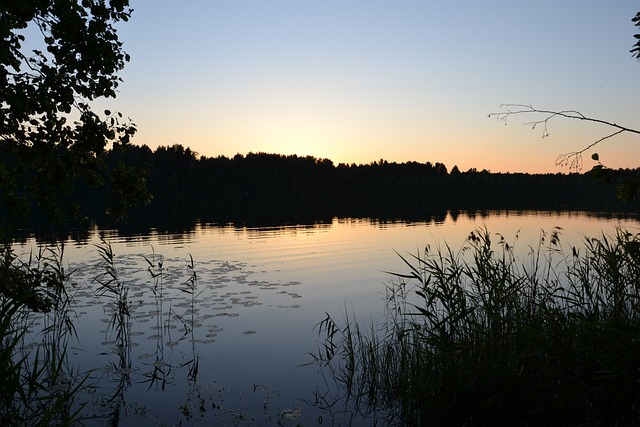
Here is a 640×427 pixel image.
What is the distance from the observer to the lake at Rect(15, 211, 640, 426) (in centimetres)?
995

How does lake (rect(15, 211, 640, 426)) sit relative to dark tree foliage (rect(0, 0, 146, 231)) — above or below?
below

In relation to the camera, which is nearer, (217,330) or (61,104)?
(61,104)

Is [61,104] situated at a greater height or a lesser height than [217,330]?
greater

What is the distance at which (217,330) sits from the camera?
15539 millimetres

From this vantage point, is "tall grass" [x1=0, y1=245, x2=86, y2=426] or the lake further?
the lake

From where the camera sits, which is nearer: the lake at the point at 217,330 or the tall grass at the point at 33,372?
the tall grass at the point at 33,372

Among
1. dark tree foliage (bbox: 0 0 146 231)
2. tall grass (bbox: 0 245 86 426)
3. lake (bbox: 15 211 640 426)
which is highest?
dark tree foliage (bbox: 0 0 146 231)

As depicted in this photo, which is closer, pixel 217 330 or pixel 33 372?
pixel 33 372

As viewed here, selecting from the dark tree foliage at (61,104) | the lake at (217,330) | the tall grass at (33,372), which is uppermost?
the dark tree foliage at (61,104)

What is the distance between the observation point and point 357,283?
81.7 ft

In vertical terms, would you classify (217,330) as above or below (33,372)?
below

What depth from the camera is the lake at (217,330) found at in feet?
32.7

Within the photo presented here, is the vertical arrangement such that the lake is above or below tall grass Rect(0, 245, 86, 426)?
below

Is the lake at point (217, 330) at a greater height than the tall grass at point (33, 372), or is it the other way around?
the tall grass at point (33, 372)
